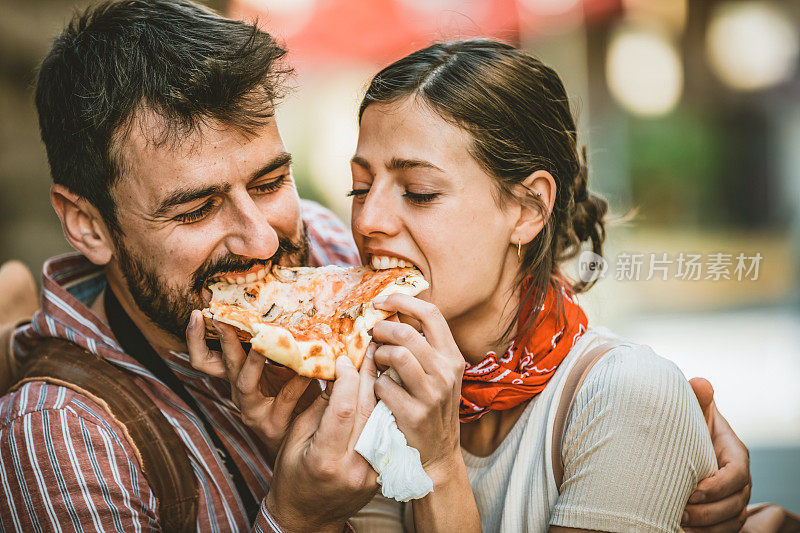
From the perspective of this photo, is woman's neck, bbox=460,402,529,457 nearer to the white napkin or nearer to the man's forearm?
the man's forearm

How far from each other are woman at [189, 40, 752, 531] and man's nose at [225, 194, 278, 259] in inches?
15.7

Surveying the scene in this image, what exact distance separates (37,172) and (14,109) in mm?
742

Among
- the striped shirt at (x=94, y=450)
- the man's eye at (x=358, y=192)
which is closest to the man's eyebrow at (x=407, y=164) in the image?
the man's eye at (x=358, y=192)

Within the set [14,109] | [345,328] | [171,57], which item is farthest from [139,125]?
[14,109]

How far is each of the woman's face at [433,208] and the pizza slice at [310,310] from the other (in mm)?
135

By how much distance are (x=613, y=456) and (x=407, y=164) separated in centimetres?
143

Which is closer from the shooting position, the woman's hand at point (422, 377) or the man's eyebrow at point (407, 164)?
the woman's hand at point (422, 377)

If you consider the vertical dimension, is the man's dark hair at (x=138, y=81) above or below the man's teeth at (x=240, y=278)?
above

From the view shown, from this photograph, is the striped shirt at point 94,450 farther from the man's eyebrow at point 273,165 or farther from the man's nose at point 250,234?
the man's eyebrow at point 273,165

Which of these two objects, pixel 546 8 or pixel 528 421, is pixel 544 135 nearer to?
pixel 528 421

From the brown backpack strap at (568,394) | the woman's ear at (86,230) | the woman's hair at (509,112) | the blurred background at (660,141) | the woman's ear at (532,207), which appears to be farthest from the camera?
the blurred background at (660,141)

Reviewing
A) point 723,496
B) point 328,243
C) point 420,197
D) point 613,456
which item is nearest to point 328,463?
point 613,456

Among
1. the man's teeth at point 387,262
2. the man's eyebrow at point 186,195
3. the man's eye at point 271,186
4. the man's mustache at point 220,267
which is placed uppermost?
the man's eyebrow at point 186,195

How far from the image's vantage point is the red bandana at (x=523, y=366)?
2.80 m
